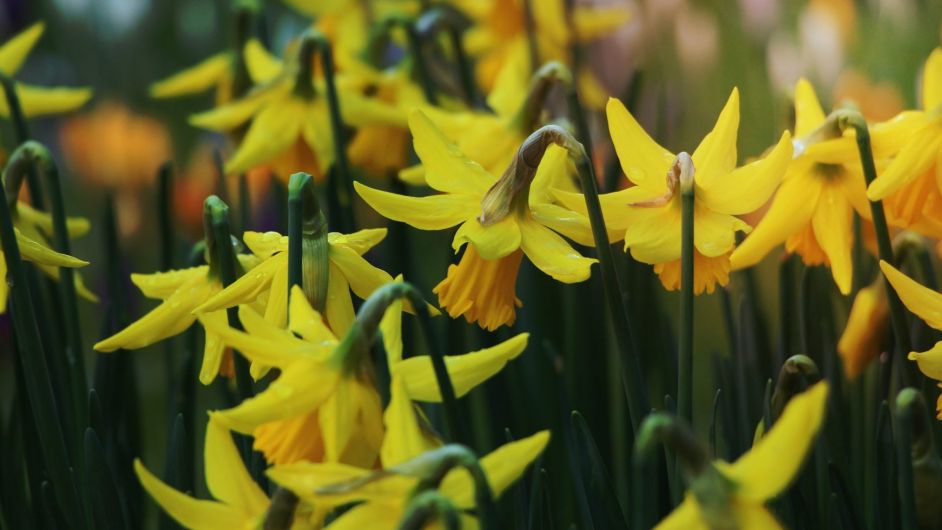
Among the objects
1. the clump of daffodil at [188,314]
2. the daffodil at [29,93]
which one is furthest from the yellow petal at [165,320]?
the daffodil at [29,93]

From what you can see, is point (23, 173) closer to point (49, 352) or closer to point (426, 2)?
point (49, 352)

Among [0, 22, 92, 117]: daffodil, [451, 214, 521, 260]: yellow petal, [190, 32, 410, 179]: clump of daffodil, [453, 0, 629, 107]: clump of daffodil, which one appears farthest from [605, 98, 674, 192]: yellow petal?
[453, 0, 629, 107]: clump of daffodil

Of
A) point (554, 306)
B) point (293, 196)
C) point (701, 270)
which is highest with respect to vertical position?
point (293, 196)

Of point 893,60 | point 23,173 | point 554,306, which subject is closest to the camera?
point 23,173

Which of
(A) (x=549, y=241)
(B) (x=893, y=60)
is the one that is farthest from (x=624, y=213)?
(B) (x=893, y=60)

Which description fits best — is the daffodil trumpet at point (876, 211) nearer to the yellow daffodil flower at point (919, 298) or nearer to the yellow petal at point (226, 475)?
the yellow daffodil flower at point (919, 298)

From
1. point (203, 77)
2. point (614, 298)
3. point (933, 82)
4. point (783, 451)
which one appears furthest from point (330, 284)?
point (203, 77)

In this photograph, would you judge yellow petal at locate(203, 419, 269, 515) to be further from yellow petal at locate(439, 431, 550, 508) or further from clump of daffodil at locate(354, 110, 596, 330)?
clump of daffodil at locate(354, 110, 596, 330)
